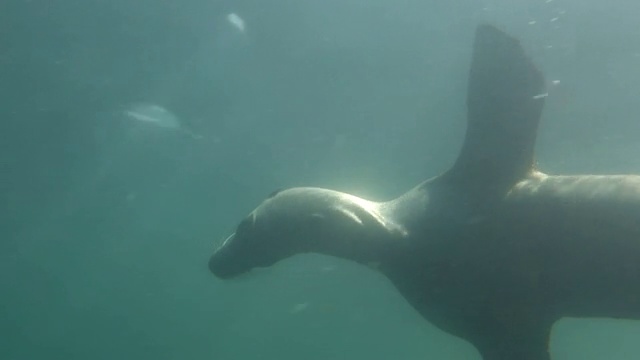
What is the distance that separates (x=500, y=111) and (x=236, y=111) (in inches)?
379

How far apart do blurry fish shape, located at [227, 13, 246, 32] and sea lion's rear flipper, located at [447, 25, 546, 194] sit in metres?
7.09

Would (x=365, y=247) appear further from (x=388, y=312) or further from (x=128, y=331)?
(x=128, y=331)

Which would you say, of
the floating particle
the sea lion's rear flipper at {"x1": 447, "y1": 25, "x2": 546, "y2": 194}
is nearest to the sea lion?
the sea lion's rear flipper at {"x1": 447, "y1": 25, "x2": 546, "y2": 194}

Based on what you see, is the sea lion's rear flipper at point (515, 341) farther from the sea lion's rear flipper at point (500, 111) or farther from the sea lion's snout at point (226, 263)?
the sea lion's snout at point (226, 263)

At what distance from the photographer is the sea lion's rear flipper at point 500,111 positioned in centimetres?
559

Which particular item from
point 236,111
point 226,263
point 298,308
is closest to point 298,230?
point 226,263

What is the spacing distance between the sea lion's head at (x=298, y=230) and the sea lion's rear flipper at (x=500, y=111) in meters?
0.96

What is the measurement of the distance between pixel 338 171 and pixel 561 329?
2056 cm

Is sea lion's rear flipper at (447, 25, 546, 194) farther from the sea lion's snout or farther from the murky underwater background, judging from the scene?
the murky underwater background

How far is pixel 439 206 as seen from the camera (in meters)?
5.62

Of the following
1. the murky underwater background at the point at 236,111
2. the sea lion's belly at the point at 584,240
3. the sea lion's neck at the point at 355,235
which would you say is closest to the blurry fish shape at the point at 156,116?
the murky underwater background at the point at 236,111

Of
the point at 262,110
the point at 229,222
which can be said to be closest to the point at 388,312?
the point at 229,222

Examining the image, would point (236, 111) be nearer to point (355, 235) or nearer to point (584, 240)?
point (355, 235)

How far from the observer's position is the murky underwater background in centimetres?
1204
